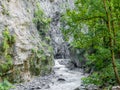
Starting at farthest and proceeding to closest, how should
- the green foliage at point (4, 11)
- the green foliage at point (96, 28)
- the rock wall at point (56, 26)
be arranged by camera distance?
1. the rock wall at point (56, 26)
2. the green foliage at point (4, 11)
3. the green foliage at point (96, 28)

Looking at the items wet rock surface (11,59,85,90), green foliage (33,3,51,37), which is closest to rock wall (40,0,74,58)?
green foliage (33,3,51,37)

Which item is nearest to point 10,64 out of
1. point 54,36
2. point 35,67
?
point 35,67

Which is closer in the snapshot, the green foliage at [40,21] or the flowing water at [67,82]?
the flowing water at [67,82]

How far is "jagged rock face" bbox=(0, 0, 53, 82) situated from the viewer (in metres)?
20.2

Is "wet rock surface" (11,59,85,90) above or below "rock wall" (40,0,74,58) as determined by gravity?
below

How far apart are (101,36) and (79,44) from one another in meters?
1.20

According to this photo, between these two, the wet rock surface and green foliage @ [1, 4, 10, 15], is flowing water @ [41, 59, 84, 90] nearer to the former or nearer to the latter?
the wet rock surface

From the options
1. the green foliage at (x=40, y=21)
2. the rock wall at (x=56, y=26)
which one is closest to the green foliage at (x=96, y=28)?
the green foliage at (x=40, y=21)

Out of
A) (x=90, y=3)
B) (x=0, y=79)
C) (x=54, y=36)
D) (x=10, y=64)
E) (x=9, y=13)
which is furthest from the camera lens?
(x=54, y=36)

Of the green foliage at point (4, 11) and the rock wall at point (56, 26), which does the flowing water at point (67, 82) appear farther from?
the rock wall at point (56, 26)

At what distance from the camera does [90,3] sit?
455 inches

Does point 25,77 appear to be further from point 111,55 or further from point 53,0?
point 53,0

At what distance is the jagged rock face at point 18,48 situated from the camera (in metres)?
20.2

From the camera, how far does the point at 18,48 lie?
21.8m
